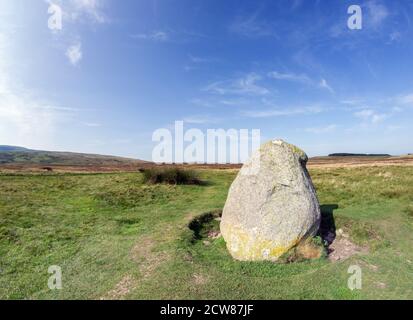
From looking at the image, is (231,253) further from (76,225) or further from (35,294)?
(76,225)

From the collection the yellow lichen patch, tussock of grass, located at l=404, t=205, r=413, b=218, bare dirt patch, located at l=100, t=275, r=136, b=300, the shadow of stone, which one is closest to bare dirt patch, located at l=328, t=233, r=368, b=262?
the shadow of stone

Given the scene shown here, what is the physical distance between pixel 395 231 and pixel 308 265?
18.7ft

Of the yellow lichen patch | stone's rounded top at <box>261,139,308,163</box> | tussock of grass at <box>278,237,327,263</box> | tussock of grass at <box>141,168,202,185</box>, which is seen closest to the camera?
tussock of grass at <box>278,237,327,263</box>

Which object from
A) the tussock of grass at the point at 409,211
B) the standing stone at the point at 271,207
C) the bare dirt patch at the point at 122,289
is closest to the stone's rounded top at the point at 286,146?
the standing stone at the point at 271,207

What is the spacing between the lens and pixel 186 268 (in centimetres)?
1092

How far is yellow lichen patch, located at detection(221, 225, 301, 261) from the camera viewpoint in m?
12.1

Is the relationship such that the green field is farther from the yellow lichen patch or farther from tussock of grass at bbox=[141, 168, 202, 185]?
tussock of grass at bbox=[141, 168, 202, 185]

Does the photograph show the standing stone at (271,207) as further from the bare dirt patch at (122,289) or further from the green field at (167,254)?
the bare dirt patch at (122,289)

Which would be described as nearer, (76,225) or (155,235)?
(155,235)

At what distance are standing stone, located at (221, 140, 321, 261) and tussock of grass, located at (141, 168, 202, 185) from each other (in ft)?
55.6

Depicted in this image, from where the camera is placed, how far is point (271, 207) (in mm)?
12969

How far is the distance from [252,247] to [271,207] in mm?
1873

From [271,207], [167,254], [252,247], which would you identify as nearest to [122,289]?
[167,254]
